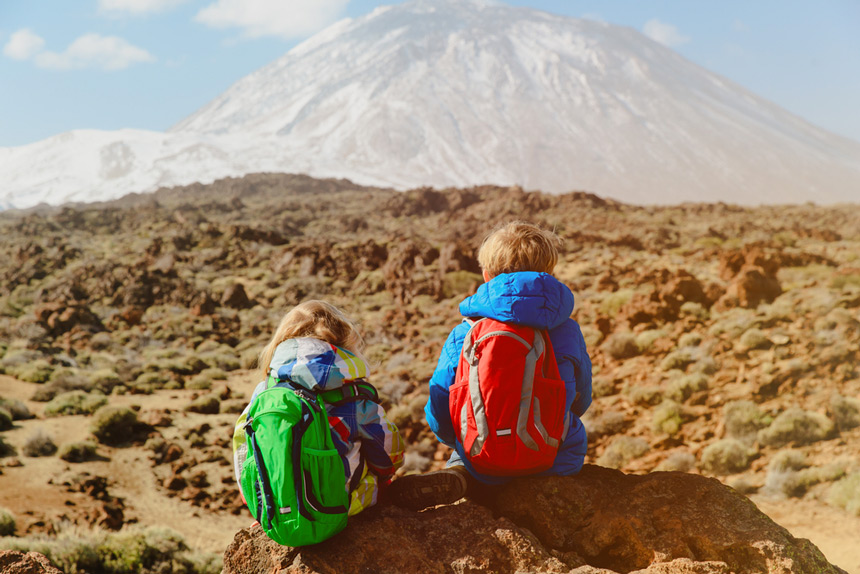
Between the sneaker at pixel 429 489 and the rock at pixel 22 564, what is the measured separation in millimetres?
1458

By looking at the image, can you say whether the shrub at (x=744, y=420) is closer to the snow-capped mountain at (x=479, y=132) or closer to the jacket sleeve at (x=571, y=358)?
the jacket sleeve at (x=571, y=358)

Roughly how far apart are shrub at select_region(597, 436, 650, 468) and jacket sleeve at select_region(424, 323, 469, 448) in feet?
16.7

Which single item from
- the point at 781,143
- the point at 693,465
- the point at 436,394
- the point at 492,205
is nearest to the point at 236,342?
the point at 693,465

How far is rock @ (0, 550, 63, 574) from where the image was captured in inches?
89.6

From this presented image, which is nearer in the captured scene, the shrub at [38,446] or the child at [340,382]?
the child at [340,382]

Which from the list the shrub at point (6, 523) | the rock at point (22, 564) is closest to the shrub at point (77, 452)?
the shrub at point (6, 523)

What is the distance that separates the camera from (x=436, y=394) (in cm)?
241

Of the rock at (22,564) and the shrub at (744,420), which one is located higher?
→ the rock at (22,564)

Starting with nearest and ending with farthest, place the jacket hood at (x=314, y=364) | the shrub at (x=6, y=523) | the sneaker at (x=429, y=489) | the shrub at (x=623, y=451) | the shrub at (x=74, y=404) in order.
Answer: the jacket hood at (x=314, y=364), the sneaker at (x=429, y=489), the shrub at (x=6, y=523), the shrub at (x=623, y=451), the shrub at (x=74, y=404)

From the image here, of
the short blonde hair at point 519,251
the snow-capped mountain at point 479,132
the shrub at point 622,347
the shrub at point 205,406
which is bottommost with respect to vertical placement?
the shrub at point 205,406

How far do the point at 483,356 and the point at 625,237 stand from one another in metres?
21.0

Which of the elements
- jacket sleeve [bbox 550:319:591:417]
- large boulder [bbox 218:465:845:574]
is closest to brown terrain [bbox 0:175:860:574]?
large boulder [bbox 218:465:845:574]

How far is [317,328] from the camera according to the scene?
2.28 metres

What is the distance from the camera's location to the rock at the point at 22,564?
2.28 metres
